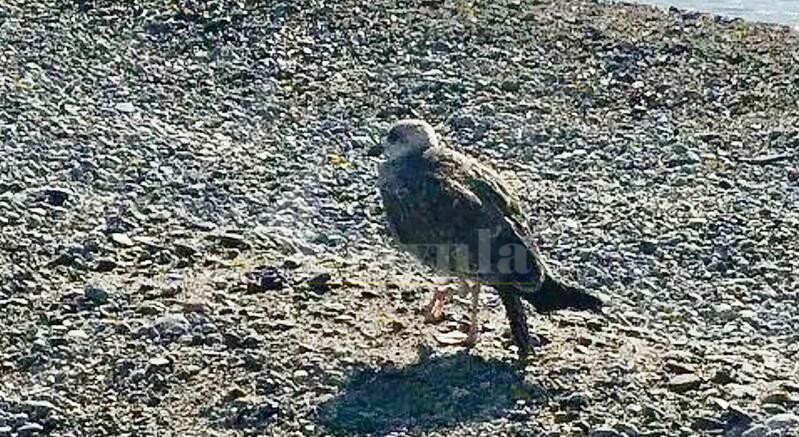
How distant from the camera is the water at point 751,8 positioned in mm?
16438

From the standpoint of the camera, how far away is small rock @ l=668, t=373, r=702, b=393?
700 centimetres

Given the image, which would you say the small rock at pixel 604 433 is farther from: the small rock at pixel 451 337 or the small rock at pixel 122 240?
the small rock at pixel 122 240

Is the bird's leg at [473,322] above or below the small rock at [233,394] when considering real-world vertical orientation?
above

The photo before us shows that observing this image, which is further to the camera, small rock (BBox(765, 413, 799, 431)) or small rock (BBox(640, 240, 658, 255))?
small rock (BBox(640, 240, 658, 255))

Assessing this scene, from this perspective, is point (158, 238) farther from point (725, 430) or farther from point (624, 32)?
point (624, 32)

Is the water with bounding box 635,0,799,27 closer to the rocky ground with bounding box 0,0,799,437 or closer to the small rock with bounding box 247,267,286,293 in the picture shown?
the rocky ground with bounding box 0,0,799,437

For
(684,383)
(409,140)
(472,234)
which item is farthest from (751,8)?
(684,383)

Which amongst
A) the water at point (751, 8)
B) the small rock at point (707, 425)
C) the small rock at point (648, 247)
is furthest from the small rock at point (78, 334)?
the water at point (751, 8)

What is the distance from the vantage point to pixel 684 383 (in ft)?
23.1

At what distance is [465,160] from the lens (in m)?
7.77

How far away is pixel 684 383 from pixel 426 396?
1.03m

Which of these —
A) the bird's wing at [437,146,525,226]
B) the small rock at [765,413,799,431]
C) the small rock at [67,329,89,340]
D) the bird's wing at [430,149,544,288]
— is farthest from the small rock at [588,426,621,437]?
the small rock at [67,329,89,340]

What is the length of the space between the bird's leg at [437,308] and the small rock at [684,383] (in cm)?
114

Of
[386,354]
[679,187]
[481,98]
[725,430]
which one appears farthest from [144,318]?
[481,98]
